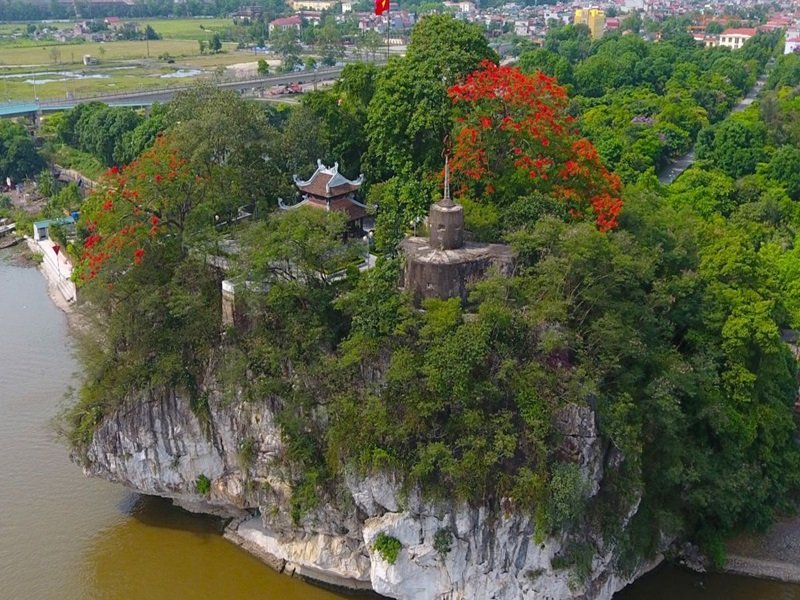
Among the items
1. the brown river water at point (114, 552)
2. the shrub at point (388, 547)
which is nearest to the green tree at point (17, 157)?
the brown river water at point (114, 552)

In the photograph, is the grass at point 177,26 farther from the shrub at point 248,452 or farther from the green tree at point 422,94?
the shrub at point 248,452

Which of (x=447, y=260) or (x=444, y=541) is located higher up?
(x=447, y=260)

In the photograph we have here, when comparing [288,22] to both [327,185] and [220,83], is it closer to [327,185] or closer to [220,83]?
[220,83]

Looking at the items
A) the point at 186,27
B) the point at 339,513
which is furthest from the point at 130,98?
the point at 186,27

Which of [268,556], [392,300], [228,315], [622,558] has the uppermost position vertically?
[392,300]

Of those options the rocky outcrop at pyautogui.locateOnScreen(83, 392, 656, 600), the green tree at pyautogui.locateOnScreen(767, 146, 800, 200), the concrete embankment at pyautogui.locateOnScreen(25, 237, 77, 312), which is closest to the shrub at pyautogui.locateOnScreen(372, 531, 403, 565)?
the rocky outcrop at pyautogui.locateOnScreen(83, 392, 656, 600)

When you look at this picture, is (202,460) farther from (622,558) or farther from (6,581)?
(622,558)

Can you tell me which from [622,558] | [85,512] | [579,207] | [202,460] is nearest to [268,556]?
[202,460]
